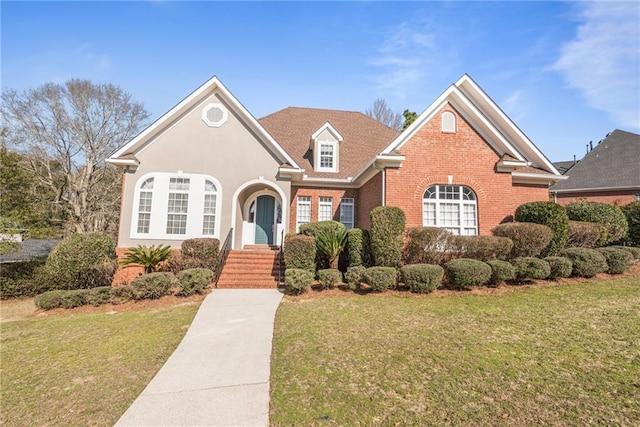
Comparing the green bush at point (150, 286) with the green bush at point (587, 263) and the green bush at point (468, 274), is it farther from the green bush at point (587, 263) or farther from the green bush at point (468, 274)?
the green bush at point (587, 263)

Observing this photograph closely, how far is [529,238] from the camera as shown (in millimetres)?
9898

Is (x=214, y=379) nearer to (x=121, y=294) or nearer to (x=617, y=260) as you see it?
(x=121, y=294)

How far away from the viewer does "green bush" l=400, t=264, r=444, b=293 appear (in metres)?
8.59

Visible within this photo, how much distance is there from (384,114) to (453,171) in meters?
22.0

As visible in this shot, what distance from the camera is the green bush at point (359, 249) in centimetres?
1065

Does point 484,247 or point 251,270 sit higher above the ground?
point 484,247

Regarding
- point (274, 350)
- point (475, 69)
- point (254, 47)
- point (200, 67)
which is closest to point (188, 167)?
point (200, 67)

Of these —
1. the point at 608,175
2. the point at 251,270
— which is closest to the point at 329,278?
the point at 251,270

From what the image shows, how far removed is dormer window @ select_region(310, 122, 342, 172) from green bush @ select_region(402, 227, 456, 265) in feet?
23.4

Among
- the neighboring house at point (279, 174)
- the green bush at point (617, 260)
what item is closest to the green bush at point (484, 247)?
the neighboring house at point (279, 174)

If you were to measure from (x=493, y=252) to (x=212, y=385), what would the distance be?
30.1ft

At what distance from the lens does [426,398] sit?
3.73 m

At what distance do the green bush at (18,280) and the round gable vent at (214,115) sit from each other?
847 centimetres

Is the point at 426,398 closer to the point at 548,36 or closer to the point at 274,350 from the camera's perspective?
the point at 274,350
